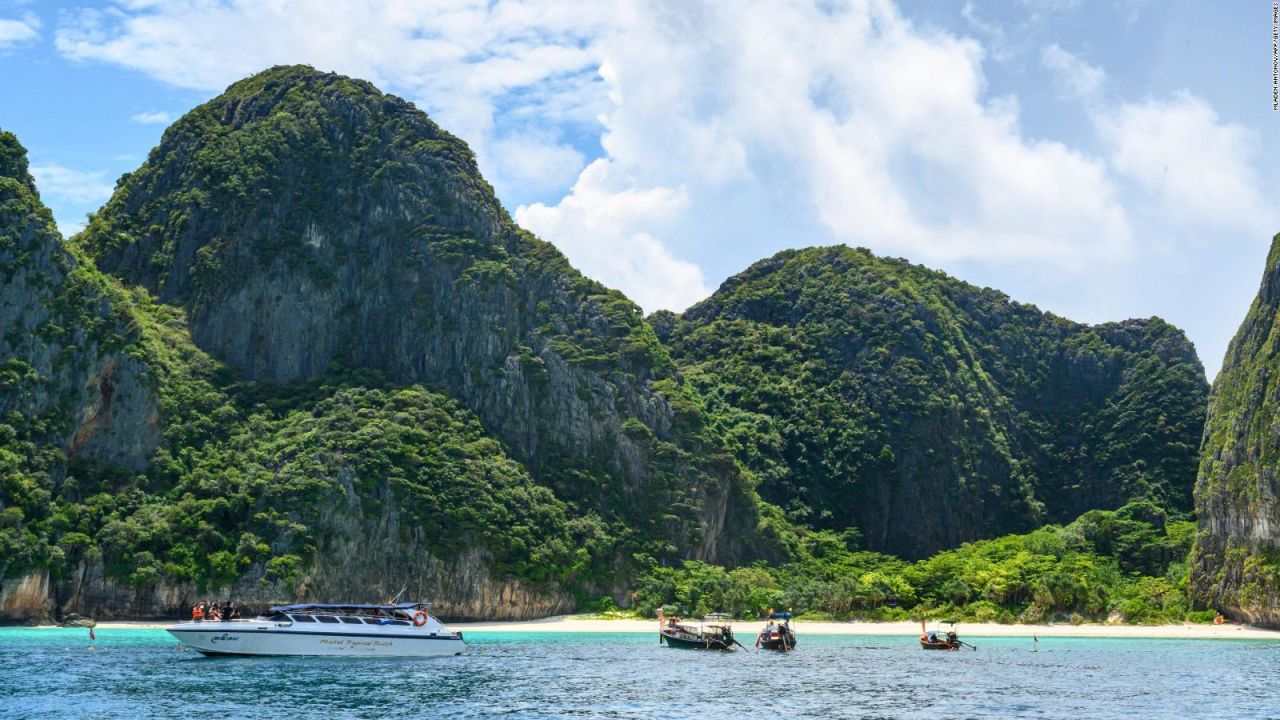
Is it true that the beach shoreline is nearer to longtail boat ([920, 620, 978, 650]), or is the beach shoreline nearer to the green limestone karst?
the green limestone karst

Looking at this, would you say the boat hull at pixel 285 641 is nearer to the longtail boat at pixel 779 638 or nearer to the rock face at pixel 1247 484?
the longtail boat at pixel 779 638

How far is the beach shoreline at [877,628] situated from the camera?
3698 inches

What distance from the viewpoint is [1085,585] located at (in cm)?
10500

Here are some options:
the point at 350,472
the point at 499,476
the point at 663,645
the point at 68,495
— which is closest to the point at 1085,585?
the point at 663,645

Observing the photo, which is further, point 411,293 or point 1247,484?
point 411,293

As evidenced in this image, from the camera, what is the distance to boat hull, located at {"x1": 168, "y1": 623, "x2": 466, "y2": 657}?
6856 cm

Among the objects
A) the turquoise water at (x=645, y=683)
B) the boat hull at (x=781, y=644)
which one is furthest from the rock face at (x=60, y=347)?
the boat hull at (x=781, y=644)

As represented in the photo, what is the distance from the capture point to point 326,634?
231 feet

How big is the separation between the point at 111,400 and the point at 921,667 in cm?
8238

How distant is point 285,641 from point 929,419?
12256cm

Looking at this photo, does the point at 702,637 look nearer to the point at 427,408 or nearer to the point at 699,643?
the point at 699,643

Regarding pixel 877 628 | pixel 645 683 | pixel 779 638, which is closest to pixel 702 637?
pixel 779 638

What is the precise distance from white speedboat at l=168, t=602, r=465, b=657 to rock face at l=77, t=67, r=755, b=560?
186 ft

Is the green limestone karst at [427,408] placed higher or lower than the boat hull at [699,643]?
higher
